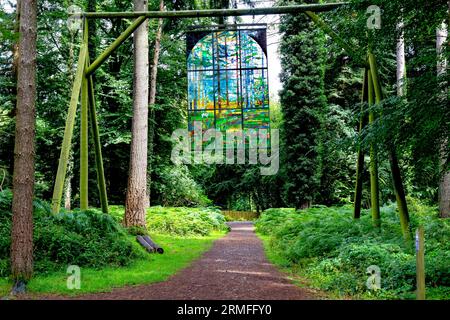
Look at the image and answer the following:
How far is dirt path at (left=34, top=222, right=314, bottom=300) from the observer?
6090 millimetres

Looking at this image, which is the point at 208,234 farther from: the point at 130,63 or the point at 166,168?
the point at 130,63

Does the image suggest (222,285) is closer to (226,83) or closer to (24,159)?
(24,159)

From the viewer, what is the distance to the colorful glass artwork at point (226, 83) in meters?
13.9

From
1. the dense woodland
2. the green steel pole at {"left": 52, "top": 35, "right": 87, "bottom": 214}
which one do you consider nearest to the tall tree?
the dense woodland

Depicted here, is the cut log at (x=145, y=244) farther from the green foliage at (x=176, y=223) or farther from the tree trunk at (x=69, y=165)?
the tree trunk at (x=69, y=165)

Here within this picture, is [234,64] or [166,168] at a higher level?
[234,64]

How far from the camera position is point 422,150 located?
663cm

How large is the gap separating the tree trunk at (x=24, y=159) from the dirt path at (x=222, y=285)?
131 centimetres

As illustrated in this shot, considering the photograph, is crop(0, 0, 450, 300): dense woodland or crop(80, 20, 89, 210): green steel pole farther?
crop(0, 0, 450, 300): dense woodland

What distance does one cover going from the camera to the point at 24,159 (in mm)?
6621

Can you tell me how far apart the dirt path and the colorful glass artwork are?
18.3 feet

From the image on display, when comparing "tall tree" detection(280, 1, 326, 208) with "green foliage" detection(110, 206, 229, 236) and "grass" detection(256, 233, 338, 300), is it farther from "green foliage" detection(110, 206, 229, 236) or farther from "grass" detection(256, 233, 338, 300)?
"grass" detection(256, 233, 338, 300)
